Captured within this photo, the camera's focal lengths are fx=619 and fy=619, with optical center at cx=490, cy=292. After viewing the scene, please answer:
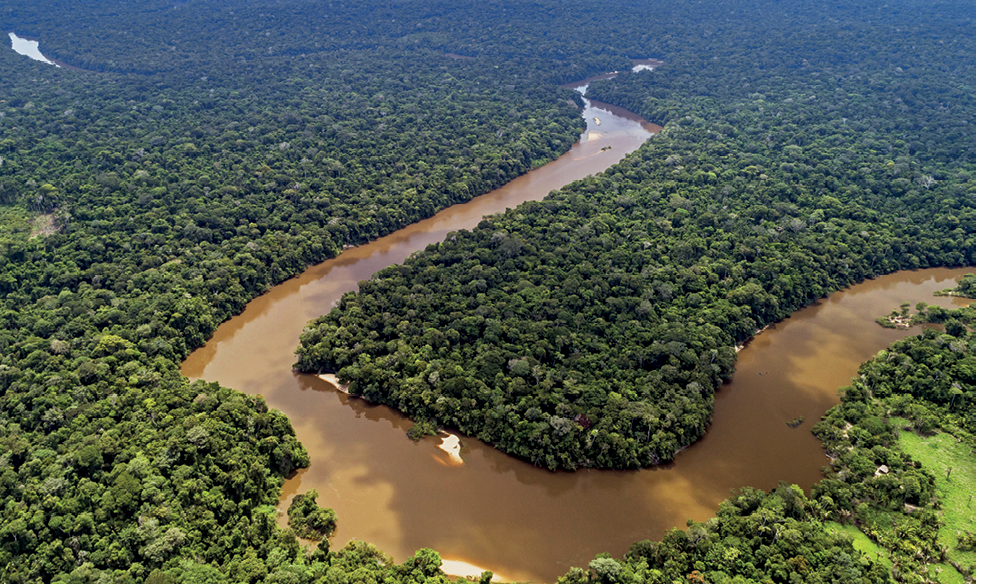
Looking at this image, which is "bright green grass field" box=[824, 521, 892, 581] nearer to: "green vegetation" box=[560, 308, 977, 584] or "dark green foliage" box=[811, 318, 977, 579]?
"green vegetation" box=[560, 308, 977, 584]

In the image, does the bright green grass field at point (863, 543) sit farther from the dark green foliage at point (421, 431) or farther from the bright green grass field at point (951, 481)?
the dark green foliage at point (421, 431)

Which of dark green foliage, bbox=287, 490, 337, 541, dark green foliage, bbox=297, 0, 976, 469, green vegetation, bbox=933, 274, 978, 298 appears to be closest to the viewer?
dark green foliage, bbox=287, 490, 337, 541

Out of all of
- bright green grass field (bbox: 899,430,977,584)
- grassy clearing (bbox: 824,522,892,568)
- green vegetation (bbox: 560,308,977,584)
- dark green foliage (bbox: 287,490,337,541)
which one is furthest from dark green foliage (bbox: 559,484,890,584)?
dark green foliage (bbox: 287,490,337,541)

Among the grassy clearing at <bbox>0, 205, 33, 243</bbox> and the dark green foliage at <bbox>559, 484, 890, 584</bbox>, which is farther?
the grassy clearing at <bbox>0, 205, 33, 243</bbox>

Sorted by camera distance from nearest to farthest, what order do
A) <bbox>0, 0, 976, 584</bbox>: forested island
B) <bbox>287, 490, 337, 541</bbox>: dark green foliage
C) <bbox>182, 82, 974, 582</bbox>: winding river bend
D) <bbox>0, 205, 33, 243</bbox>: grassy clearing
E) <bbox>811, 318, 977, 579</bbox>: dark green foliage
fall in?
<bbox>0, 0, 976, 584</bbox>: forested island < <bbox>811, 318, 977, 579</bbox>: dark green foliage < <bbox>287, 490, 337, 541</bbox>: dark green foliage < <bbox>182, 82, 974, 582</bbox>: winding river bend < <bbox>0, 205, 33, 243</bbox>: grassy clearing

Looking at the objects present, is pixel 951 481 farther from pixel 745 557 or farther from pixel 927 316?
pixel 927 316

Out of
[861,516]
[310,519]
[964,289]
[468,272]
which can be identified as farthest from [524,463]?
[964,289]
